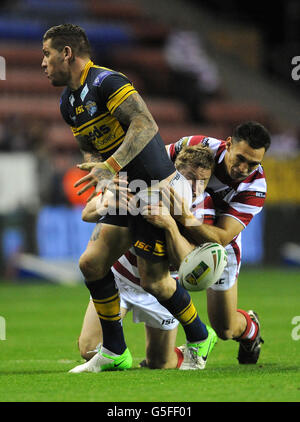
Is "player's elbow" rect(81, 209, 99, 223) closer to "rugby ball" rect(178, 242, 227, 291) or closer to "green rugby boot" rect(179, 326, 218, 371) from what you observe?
"rugby ball" rect(178, 242, 227, 291)

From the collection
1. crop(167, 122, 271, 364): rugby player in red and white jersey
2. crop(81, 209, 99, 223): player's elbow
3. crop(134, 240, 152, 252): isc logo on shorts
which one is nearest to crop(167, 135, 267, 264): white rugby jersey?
crop(167, 122, 271, 364): rugby player in red and white jersey

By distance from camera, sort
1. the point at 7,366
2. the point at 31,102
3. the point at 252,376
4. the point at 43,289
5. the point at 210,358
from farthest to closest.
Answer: the point at 31,102 → the point at 43,289 → the point at 210,358 → the point at 7,366 → the point at 252,376

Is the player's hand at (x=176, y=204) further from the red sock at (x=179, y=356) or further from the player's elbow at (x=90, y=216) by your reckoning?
the red sock at (x=179, y=356)

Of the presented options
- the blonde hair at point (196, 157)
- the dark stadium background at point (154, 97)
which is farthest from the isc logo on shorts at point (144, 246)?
the dark stadium background at point (154, 97)

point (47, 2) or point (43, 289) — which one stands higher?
point (47, 2)

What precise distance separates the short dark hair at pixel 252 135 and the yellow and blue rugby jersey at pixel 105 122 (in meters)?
0.50

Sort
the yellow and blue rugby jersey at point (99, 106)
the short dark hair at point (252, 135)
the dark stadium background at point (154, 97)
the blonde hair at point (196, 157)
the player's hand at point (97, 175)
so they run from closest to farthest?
the player's hand at point (97, 175), the yellow and blue rugby jersey at point (99, 106), the short dark hair at point (252, 135), the blonde hair at point (196, 157), the dark stadium background at point (154, 97)

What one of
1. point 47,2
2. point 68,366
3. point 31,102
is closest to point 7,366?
point 68,366

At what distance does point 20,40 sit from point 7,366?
1585 centimetres

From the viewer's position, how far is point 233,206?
6137 mm

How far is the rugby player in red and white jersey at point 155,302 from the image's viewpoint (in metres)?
5.51

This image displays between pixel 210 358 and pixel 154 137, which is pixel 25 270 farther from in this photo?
pixel 154 137

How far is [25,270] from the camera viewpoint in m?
13.1
